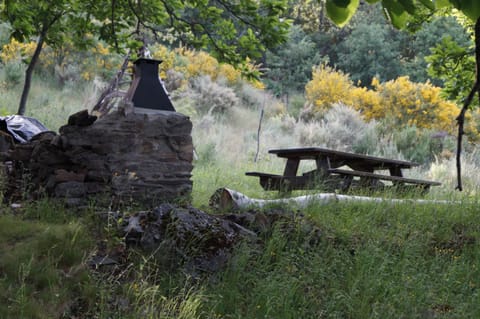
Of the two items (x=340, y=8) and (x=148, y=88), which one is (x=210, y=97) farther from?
(x=340, y=8)

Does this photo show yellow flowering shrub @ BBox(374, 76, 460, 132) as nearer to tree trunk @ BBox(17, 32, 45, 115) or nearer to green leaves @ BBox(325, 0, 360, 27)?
tree trunk @ BBox(17, 32, 45, 115)

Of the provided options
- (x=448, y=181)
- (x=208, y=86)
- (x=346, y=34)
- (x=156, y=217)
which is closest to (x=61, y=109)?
(x=208, y=86)

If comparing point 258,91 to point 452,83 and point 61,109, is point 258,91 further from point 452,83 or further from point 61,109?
point 452,83

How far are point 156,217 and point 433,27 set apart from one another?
2492 cm

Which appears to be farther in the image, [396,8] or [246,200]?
[246,200]

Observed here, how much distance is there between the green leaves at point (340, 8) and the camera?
1.57 m

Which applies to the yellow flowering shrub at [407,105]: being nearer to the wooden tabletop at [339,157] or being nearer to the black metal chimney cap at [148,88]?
the wooden tabletop at [339,157]

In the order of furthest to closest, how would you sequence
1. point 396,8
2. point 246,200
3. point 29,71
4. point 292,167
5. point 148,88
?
point 29,71 < point 292,167 < point 148,88 < point 246,200 < point 396,8

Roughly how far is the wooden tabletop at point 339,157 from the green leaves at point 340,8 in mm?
5320

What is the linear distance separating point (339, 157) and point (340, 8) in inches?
243

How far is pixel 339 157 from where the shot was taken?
7.66 meters

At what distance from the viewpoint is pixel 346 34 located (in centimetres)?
2873

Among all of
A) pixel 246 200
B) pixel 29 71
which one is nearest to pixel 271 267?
pixel 246 200

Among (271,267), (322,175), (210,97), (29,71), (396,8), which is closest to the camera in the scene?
(396,8)
